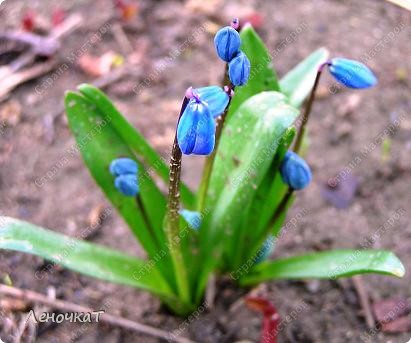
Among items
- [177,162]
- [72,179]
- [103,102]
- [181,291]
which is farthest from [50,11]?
[177,162]

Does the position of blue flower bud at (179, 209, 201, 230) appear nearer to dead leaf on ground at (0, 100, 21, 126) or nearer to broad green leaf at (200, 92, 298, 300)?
broad green leaf at (200, 92, 298, 300)

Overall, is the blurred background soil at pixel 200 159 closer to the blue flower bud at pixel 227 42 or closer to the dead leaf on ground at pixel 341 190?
the dead leaf on ground at pixel 341 190

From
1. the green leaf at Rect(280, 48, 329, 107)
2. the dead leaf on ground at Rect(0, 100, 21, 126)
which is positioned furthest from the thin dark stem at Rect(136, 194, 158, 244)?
the dead leaf on ground at Rect(0, 100, 21, 126)

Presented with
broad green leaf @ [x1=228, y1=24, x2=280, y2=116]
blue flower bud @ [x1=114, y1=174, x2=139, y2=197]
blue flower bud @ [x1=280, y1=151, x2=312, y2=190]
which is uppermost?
broad green leaf @ [x1=228, y1=24, x2=280, y2=116]

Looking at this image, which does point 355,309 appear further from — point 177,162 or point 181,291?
point 177,162

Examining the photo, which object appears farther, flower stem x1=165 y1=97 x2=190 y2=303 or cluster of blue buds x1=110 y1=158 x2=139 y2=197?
cluster of blue buds x1=110 y1=158 x2=139 y2=197

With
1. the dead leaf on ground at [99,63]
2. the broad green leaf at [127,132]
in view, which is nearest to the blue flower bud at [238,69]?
the broad green leaf at [127,132]

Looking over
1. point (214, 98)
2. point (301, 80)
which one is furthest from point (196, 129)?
point (301, 80)
